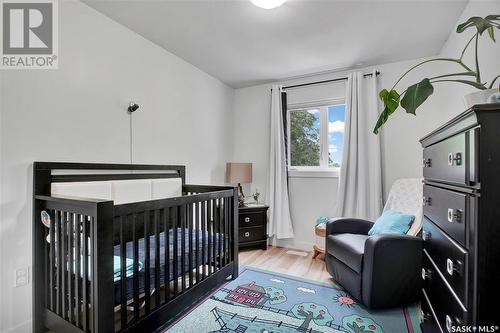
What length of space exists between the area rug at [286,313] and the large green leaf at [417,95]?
1.46 metres

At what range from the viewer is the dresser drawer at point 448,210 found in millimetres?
918

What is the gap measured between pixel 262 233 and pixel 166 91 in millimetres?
2160

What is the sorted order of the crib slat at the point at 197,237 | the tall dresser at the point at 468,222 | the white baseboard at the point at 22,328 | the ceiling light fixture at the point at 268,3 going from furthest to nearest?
the crib slat at the point at 197,237 → the ceiling light fixture at the point at 268,3 → the white baseboard at the point at 22,328 → the tall dresser at the point at 468,222

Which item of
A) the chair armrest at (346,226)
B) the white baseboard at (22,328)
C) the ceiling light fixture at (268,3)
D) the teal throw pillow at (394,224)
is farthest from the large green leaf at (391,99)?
the white baseboard at (22,328)

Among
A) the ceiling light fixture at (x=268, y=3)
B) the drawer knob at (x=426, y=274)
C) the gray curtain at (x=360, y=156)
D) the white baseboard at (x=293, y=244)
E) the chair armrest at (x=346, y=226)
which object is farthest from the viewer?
the white baseboard at (x=293, y=244)

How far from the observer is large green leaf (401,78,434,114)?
1.23 m

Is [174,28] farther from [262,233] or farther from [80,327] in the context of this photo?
[262,233]

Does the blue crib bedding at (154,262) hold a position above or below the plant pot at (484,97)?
below

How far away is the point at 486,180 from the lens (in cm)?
81

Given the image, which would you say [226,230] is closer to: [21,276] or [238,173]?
[238,173]

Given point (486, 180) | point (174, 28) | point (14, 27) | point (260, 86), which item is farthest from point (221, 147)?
point (486, 180)

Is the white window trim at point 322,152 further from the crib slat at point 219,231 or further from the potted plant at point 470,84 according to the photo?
the potted plant at point 470,84

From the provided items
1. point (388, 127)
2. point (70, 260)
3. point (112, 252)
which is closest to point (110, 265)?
point (112, 252)

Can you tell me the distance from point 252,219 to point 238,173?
0.65 metres
